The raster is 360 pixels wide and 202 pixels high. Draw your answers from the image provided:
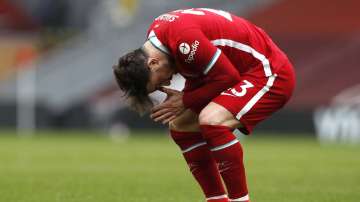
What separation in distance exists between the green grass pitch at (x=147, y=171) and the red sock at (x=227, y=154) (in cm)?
186

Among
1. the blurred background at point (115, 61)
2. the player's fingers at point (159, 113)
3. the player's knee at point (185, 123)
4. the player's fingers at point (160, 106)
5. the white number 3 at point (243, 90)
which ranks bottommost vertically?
the blurred background at point (115, 61)

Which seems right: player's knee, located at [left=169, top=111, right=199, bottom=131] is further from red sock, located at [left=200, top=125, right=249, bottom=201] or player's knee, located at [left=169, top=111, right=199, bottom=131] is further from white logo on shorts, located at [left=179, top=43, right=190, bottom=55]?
white logo on shorts, located at [left=179, top=43, right=190, bottom=55]

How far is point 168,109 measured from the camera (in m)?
7.45

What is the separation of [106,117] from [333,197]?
15.6 metres

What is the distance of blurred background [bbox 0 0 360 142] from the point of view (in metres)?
23.0

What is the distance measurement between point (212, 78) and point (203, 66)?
0.49 ft

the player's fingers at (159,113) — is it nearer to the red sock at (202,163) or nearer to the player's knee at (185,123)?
the player's knee at (185,123)

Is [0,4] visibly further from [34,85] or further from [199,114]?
[199,114]

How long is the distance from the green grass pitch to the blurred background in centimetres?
100

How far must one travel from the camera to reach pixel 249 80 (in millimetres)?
A: 7449

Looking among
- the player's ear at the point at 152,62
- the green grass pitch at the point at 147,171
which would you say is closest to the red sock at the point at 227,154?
the player's ear at the point at 152,62

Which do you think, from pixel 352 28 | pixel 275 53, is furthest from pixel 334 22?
pixel 275 53

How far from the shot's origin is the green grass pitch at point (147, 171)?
31.6 feet

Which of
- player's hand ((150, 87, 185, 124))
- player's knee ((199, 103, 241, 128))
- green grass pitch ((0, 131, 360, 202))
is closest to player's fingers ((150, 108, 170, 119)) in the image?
player's hand ((150, 87, 185, 124))
